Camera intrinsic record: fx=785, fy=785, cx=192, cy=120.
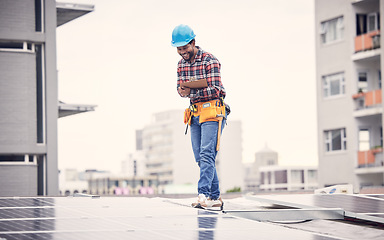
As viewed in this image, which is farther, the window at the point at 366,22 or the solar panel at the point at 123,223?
the window at the point at 366,22

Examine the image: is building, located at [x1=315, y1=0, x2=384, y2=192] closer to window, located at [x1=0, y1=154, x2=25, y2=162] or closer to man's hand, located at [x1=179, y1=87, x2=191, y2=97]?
window, located at [x1=0, y1=154, x2=25, y2=162]

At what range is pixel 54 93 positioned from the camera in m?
26.8

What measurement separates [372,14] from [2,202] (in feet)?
120

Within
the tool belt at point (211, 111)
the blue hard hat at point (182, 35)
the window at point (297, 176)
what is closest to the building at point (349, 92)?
the tool belt at point (211, 111)

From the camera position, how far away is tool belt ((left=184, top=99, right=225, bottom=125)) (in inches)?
328

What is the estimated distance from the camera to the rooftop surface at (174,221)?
Answer: 19.5ft

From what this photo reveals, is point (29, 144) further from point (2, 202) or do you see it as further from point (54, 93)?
point (2, 202)

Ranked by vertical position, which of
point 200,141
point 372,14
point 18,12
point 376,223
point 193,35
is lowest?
point 376,223

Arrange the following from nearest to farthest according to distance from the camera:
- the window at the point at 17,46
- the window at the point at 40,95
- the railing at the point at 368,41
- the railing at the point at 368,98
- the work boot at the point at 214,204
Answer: the work boot at the point at 214,204 < the window at the point at 17,46 < the window at the point at 40,95 < the railing at the point at 368,98 < the railing at the point at 368,41

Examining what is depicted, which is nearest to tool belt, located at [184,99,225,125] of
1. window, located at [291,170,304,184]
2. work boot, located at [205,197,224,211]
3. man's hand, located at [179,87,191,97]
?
man's hand, located at [179,87,191,97]

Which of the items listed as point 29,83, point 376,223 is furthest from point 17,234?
point 29,83

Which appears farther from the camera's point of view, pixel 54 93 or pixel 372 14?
pixel 372 14

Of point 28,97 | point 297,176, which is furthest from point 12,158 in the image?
point 297,176

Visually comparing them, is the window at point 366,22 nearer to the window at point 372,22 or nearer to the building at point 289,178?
the window at point 372,22
